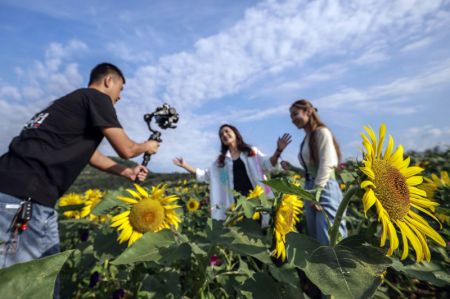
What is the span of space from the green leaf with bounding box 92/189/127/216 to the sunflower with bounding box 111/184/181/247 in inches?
1.2

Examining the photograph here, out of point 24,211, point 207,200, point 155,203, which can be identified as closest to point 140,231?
point 155,203

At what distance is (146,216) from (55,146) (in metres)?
0.82

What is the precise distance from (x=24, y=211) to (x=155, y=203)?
814 mm

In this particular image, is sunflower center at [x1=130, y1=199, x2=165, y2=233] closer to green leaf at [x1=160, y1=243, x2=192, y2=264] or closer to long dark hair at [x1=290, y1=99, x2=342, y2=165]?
green leaf at [x1=160, y1=243, x2=192, y2=264]

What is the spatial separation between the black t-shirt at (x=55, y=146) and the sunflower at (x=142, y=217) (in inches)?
21.3

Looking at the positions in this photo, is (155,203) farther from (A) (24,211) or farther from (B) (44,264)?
(B) (44,264)

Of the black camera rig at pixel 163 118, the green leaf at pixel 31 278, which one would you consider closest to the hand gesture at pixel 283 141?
the black camera rig at pixel 163 118

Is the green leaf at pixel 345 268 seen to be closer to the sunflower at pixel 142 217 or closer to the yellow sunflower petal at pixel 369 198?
the yellow sunflower petal at pixel 369 198

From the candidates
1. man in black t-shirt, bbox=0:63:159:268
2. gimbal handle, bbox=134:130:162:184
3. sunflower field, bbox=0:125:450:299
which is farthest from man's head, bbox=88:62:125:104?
sunflower field, bbox=0:125:450:299

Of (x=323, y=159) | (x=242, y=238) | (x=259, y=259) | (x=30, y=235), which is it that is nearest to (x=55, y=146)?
(x=30, y=235)

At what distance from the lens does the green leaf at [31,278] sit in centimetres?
51

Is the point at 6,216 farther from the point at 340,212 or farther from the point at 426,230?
the point at 426,230

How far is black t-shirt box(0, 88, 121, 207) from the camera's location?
2.06 metres

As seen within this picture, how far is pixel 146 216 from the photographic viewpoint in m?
2.04
